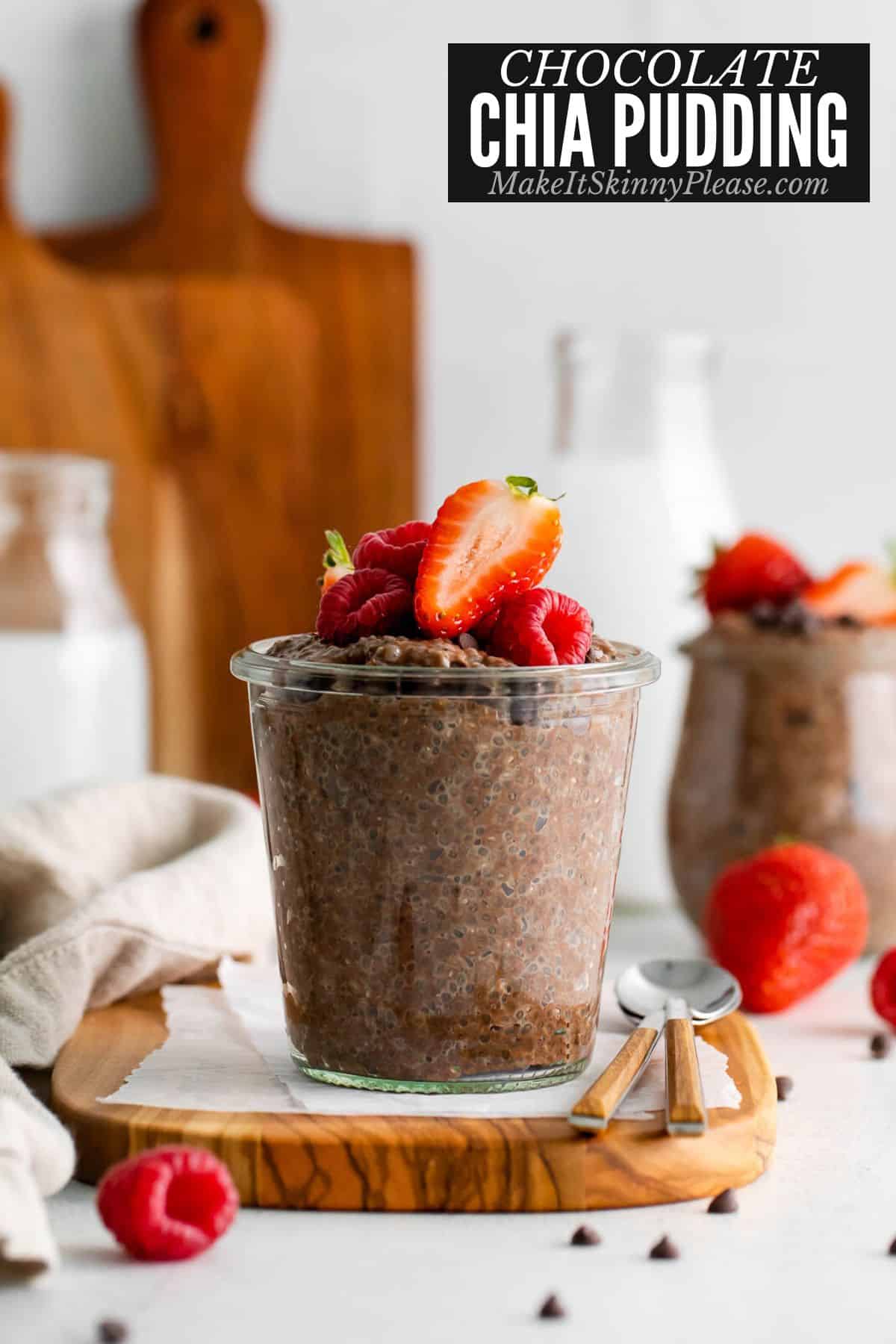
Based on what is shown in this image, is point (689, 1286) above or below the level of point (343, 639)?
below

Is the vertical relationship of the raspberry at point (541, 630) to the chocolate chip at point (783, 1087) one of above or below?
above

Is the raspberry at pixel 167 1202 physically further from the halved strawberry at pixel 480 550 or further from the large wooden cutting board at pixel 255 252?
the large wooden cutting board at pixel 255 252

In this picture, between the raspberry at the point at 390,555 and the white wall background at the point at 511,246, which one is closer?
the raspberry at the point at 390,555

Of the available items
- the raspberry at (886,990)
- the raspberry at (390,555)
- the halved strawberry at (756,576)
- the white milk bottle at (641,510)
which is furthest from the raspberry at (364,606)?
the white milk bottle at (641,510)

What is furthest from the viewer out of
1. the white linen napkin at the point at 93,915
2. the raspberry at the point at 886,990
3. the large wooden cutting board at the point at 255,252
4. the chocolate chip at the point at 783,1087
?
the large wooden cutting board at the point at 255,252

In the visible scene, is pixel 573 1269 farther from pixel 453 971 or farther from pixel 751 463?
pixel 751 463

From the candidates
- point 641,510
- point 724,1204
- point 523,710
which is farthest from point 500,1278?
point 641,510

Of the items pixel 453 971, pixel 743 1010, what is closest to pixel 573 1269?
pixel 453 971
